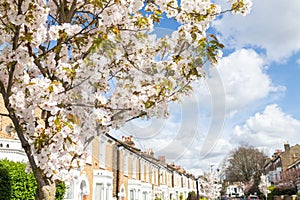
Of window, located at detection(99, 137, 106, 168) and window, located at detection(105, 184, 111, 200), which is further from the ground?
window, located at detection(99, 137, 106, 168)

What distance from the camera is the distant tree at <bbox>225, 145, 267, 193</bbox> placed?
68.1 m

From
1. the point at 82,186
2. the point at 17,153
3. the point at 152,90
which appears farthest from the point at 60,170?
the point at 82,186

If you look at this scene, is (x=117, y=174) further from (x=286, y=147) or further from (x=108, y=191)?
(x=286, y=147)

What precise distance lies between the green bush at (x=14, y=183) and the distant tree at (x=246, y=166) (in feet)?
210

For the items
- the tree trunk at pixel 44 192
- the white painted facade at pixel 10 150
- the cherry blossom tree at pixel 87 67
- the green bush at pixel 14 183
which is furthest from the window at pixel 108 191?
the tree trunk at pixel 44 192

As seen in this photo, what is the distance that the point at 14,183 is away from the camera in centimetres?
896

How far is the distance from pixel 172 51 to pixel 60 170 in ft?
7.80

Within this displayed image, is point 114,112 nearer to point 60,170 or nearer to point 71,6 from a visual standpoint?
point 60,170

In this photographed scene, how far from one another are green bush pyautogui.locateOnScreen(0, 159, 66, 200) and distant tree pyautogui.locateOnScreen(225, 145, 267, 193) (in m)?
64.1

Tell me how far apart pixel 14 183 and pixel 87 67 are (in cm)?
633

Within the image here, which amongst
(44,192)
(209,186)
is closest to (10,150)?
(44,192)

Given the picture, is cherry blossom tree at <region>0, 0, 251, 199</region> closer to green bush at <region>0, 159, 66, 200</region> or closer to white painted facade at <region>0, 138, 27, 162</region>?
green bush at <region>0, 159, 66, 200</region>

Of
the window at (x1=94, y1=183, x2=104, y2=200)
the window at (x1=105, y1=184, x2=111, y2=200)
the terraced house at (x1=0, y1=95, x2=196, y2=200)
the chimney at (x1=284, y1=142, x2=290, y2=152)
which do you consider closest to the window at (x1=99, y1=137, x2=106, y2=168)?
the terraced house at (x1=0, y1=95, x2=196, y2=200)

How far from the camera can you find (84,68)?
4.20m
